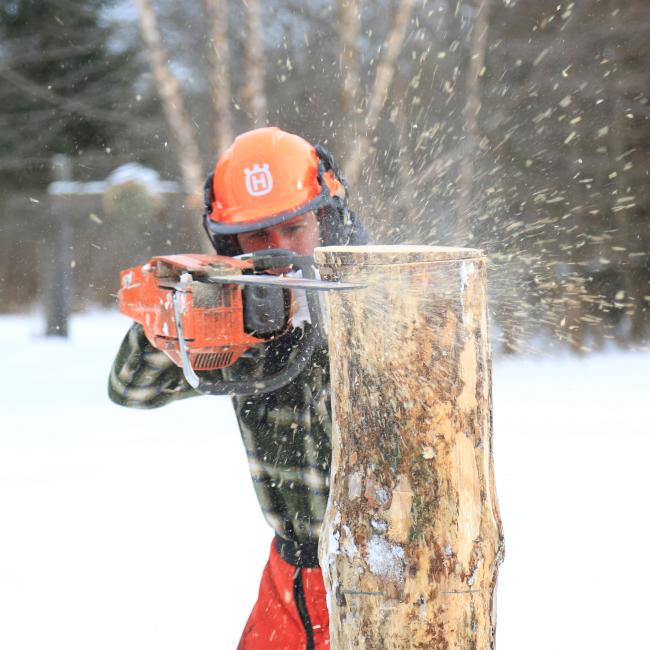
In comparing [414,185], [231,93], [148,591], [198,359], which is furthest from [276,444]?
[414,185]

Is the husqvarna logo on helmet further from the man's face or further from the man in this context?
the man's face

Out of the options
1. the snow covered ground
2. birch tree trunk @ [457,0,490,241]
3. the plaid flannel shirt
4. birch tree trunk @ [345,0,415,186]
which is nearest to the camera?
the plaid flannel shirt

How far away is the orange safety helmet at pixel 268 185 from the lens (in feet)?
7.47

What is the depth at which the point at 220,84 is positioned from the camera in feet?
21.9

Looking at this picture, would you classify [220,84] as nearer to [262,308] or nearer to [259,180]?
[259,180]

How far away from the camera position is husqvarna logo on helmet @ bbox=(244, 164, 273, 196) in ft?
7.54

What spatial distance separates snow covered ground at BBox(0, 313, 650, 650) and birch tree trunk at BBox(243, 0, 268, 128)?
8.39 feet

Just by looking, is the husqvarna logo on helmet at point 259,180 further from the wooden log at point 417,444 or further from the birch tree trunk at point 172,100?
the birch tree trunk at point 172,100

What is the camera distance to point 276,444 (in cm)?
223

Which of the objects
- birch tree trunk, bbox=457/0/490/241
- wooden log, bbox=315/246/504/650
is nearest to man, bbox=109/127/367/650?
wooden log, bbox=315/246/504/650

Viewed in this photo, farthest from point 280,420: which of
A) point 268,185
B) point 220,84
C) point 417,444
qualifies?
point 220,84

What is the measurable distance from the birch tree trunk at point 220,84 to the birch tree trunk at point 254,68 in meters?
0.19

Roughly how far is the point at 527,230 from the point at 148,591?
6.52 meters

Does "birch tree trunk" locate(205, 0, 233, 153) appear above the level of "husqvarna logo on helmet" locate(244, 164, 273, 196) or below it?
above
